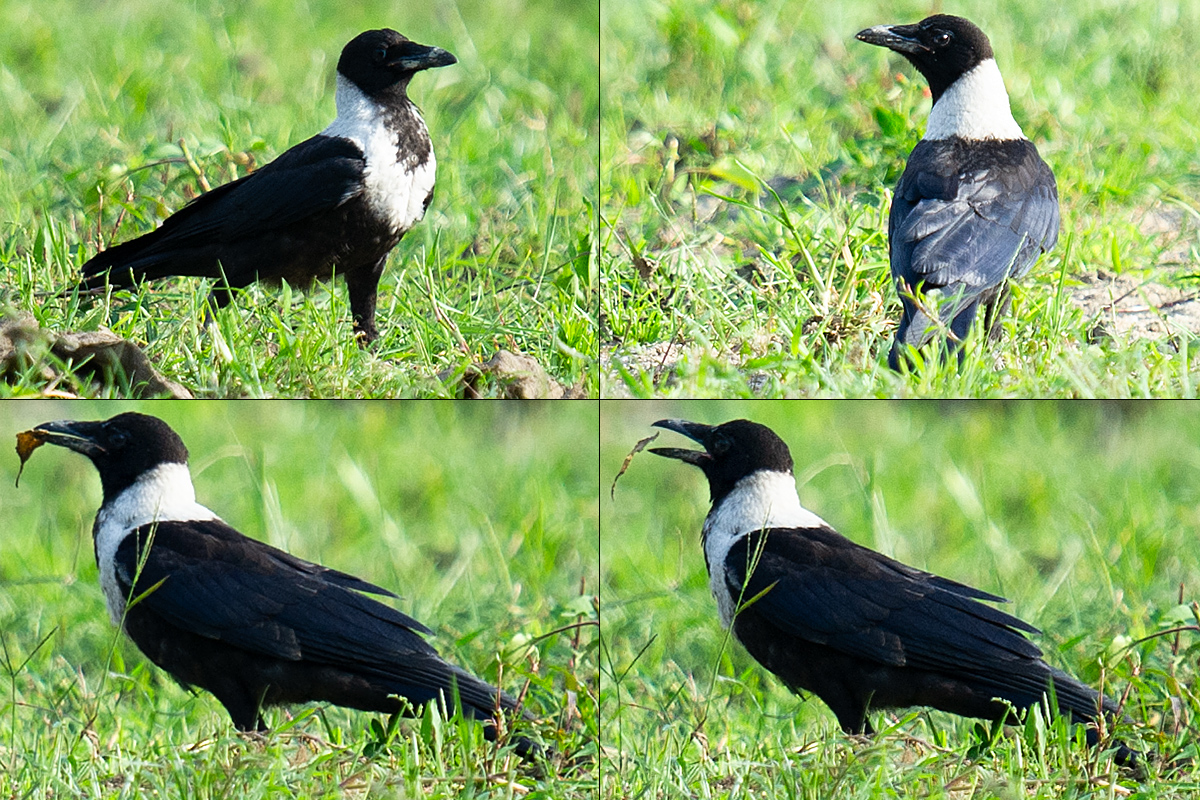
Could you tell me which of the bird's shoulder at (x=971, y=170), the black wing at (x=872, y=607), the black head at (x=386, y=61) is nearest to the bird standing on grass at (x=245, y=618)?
the black wing at (x=872, y=607)

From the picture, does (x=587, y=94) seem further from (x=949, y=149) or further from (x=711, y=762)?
(x=711, y=762)

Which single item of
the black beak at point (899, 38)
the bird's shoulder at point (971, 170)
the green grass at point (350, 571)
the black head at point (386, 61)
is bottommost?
the green grass at point (350, 571)

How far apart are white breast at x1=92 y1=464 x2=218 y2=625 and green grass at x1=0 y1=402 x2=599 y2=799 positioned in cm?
11

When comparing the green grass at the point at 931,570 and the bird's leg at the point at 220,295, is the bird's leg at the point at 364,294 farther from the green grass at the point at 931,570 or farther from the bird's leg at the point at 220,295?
the green grass at the point at 931,570

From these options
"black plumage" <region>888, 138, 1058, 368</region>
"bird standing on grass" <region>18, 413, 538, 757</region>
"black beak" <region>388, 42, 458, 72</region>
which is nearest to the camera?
"bird standing on grass" <region>18, 413, 538, 757</region>

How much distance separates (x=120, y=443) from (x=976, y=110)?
276 centimetres

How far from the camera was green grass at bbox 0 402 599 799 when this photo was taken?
379 cm

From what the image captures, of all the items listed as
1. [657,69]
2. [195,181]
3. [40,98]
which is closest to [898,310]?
[657,69]

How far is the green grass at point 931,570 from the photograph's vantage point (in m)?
3.84

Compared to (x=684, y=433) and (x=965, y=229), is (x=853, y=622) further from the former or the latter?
(x=965, y=229)

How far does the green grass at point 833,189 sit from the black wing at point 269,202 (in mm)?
794

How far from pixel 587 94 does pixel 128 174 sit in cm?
167

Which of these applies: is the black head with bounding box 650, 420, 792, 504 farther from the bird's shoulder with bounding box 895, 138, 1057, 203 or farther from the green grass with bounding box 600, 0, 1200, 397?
the bird's shoulder with bounding box 895, 138, 1057, 203

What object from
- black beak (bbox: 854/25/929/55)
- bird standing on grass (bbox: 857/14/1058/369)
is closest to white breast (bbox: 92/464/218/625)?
bird standing on grass (bbox: 857/14/1058/369)
